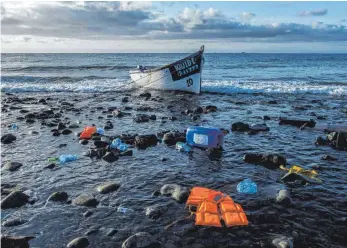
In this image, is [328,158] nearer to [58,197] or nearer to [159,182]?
[159,182]

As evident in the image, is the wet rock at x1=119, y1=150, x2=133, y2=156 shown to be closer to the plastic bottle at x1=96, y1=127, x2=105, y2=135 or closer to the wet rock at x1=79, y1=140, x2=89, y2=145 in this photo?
the wet rock at x1=79, y1=140, x2=89, y2=145

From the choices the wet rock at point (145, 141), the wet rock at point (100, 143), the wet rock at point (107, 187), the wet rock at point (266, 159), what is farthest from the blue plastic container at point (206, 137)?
the wet rock at point (107, 187)

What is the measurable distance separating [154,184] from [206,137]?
3.28m

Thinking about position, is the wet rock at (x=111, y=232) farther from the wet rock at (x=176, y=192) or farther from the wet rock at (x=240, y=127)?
the wet rock at (x=240, y=127)

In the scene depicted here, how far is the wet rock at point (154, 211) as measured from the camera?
6.88 m

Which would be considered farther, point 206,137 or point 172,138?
point 172,138

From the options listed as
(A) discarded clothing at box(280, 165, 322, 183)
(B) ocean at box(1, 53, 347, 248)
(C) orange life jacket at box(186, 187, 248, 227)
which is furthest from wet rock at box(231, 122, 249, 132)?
(C) orange life jacket at box(186, 187, 248, 227)

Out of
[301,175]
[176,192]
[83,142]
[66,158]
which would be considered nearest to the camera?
[176,192]

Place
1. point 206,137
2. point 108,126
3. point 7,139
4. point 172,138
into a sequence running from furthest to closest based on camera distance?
point 108,126
point 7,139
point 172,138
point 206,137

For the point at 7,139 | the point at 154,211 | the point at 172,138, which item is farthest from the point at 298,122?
the point at 7,139

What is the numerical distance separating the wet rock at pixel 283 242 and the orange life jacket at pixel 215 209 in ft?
2.44

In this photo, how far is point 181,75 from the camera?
84.6ft

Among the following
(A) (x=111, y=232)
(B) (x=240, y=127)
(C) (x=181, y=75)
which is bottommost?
(A) (x=111, y=232)

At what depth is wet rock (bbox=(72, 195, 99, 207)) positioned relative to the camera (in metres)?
7.36
